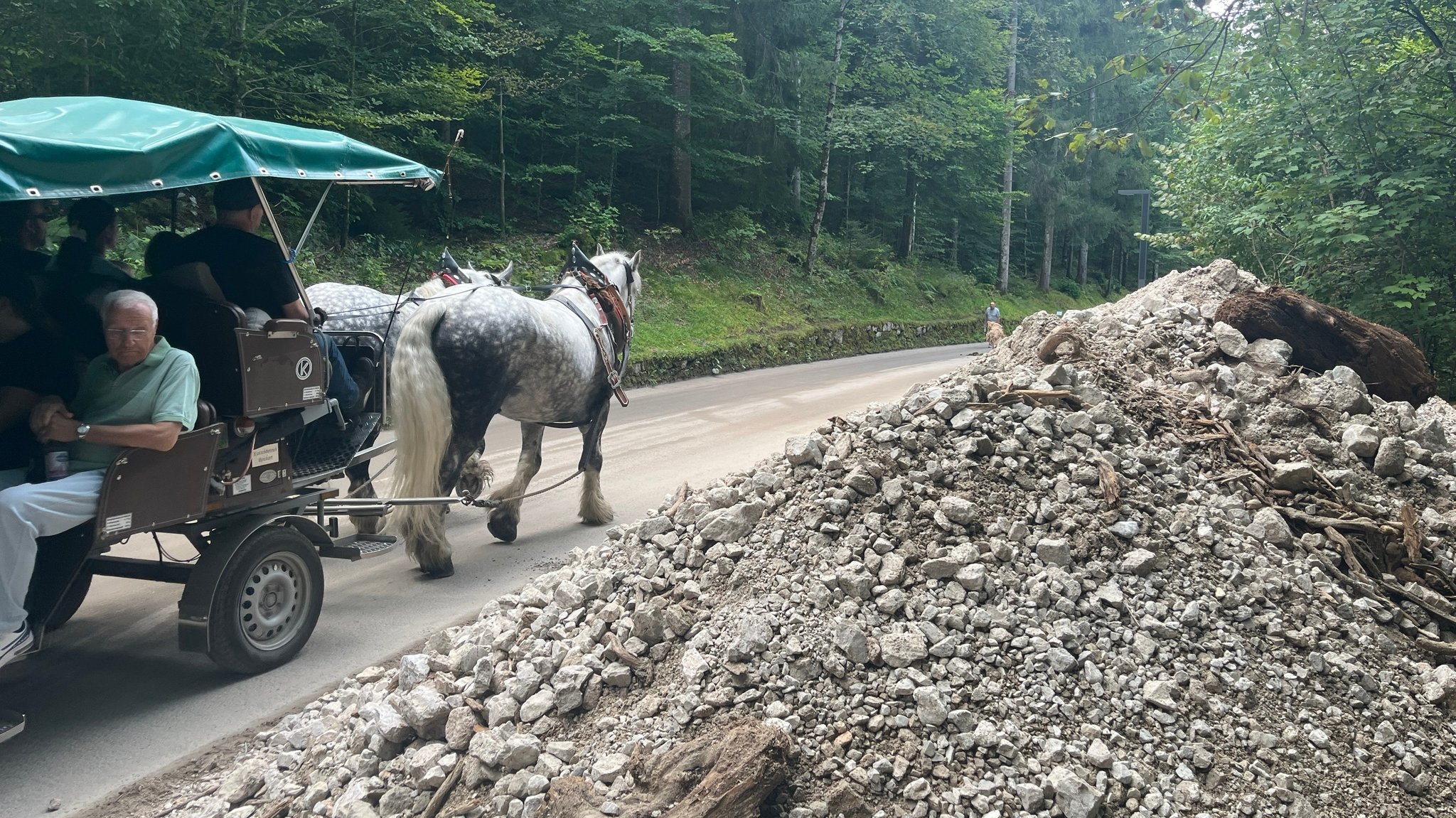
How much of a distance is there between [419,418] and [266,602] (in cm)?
167

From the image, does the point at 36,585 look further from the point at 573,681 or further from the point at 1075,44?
the point at 1075,44

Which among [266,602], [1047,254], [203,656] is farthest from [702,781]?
[1047,254]

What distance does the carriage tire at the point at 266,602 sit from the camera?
470 centimetres

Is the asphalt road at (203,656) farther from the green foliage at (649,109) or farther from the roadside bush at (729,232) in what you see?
the roadside bush at (729,232)

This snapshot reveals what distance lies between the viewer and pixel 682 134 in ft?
82.4

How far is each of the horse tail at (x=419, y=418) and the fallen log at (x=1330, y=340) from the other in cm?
603

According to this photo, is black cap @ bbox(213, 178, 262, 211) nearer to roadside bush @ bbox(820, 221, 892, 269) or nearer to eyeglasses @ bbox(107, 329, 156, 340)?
eyeglasses @ bbox(107, 329, 156, 340)

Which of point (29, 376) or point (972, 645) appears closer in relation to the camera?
point (972, 645)

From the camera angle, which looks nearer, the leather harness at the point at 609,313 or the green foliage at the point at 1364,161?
the leather harness at the point at 609,313

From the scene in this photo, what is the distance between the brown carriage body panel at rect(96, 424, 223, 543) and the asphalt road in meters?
0.99

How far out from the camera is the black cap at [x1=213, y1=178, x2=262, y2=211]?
5.28 metres

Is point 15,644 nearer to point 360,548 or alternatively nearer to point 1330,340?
point 360,548

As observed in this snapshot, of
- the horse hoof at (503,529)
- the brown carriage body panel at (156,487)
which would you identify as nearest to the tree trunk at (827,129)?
the horse hoof at (503,529)

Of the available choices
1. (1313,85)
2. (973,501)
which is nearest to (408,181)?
(973,501)
